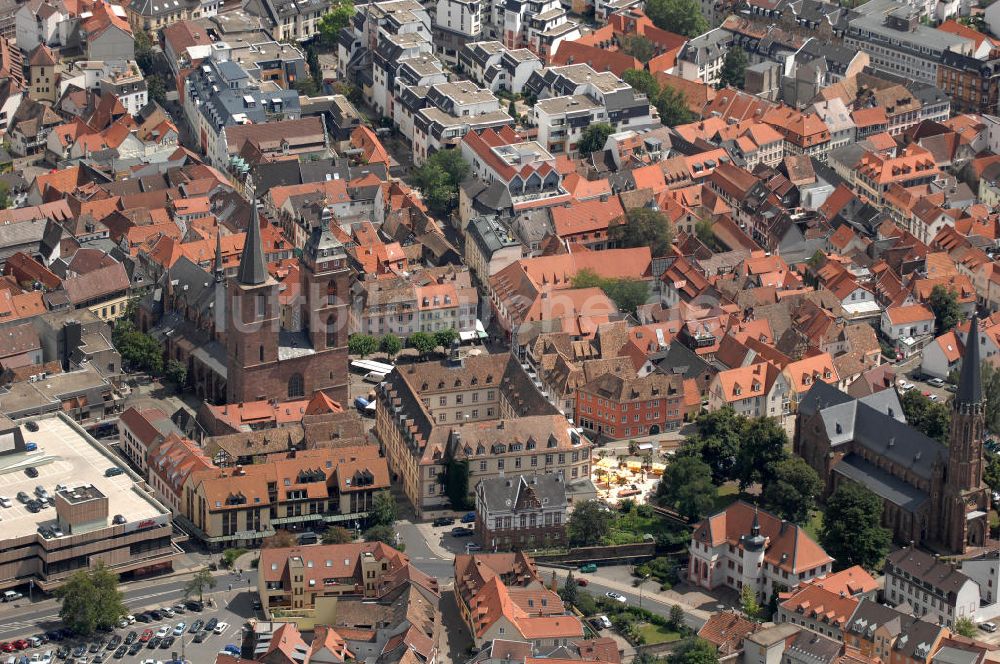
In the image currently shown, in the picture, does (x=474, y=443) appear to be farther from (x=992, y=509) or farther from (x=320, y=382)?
(x=992, y=509)

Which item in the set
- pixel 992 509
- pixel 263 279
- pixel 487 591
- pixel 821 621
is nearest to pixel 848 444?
pixel 992 509

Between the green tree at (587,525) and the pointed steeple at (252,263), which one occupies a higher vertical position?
the pointed steeple at (252,263)

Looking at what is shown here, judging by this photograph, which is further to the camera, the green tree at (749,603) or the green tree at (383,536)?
the green tree at (383,536)

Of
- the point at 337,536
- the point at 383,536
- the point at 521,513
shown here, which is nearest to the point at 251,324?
the point at 337,536

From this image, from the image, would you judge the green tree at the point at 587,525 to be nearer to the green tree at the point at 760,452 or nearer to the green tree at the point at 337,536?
the green tree at the point at 760,452

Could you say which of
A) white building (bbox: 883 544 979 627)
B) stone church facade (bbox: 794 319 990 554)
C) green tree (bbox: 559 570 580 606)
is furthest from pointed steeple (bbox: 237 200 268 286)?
white building (bbox: 883 544 979 627)

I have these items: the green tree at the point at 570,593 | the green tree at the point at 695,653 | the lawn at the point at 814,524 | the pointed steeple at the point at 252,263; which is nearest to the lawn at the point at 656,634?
the green tree at the point at 695,653
